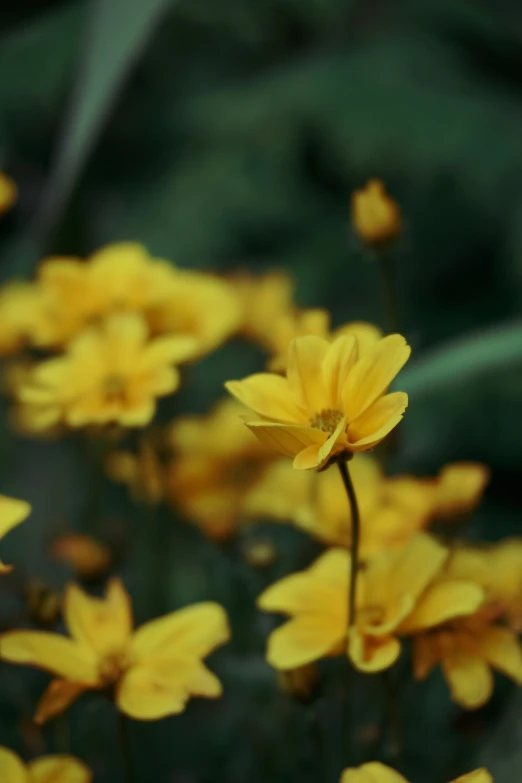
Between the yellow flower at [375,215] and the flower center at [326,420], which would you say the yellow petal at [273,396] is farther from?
the yellow flower at [375,215]

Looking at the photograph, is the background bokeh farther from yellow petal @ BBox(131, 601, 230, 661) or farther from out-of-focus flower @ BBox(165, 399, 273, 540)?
yellow petal @ BBox(131, 601, 230, 661)

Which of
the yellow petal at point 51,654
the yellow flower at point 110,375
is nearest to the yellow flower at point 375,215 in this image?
the yellow flower at point 110,375

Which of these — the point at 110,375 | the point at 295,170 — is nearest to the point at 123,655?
the point at 110,375

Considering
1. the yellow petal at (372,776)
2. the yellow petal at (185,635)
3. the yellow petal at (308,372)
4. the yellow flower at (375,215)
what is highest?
the yellow flower at (375,215)

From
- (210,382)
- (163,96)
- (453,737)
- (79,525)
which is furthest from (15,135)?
Result: (453,737)

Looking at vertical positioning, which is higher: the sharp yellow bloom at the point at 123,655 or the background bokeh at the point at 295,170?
the sharp yellow bloom at the point at 123,655

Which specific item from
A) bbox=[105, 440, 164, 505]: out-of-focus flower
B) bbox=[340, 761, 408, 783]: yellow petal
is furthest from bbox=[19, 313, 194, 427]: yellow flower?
bbox=[340, 761, 408, 783]: yellow petal

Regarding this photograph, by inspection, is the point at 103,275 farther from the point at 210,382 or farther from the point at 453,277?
the point at 453,277
